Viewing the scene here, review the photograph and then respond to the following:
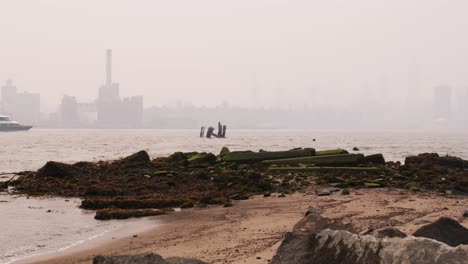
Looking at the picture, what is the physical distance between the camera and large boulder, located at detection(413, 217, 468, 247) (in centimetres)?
590

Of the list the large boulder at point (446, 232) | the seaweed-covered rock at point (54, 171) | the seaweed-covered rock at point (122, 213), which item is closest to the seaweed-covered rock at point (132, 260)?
the large boulder at point (446, 232)

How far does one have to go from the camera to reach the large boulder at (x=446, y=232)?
5.90 metres

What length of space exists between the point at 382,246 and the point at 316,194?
11.3 m

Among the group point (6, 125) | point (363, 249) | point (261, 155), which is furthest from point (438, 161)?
point (6, 125)

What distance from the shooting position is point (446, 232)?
6043mm

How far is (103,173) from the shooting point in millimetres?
23266

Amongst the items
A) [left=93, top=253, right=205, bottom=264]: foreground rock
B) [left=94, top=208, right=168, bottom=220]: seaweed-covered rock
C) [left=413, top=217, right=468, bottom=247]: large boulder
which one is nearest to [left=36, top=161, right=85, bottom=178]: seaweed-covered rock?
[left=94, top=208, right=168, bottom=220]: seaweed-covered rock

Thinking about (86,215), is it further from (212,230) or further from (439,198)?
(439,198)

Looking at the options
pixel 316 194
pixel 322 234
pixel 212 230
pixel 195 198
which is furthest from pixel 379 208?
pixel 322 234

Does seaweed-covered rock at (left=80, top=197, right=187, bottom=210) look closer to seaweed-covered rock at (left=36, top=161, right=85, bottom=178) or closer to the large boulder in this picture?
seaweed-covered rock at (left=36, top=161, right=85, bottom=178)

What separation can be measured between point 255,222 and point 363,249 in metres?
6.56

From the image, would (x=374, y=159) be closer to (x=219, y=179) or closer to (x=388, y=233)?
(x=219, y=179)

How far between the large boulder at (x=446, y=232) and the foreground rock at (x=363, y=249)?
0.90m

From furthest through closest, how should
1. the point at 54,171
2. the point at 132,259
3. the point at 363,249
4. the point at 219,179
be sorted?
the point at 54,171, the point at 219,179, the point at 132,259, the point at 363,249
